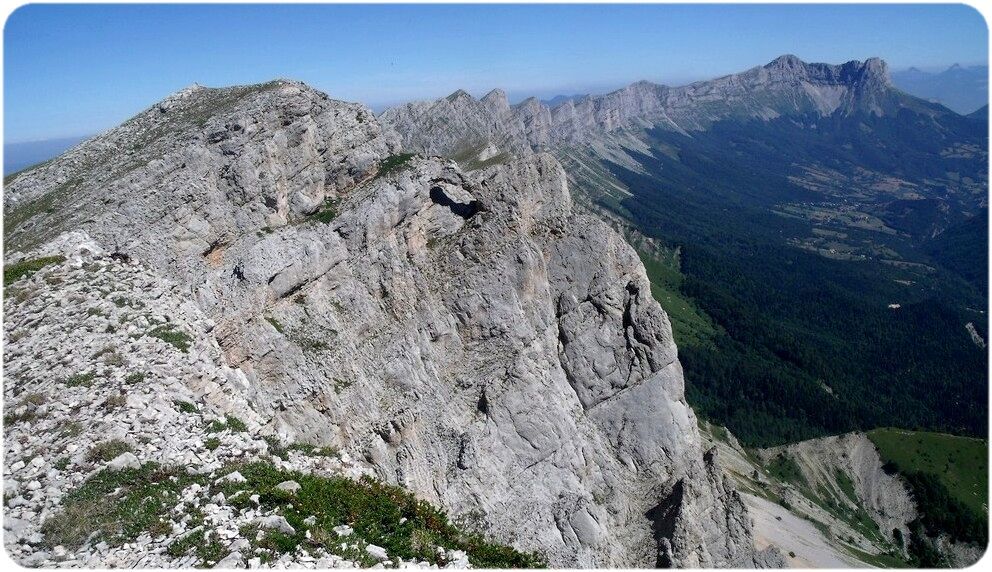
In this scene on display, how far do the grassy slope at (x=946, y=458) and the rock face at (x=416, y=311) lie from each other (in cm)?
7436

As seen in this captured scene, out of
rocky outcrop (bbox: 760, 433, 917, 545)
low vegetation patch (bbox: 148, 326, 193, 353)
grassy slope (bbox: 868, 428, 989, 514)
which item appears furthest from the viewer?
grassy slope (bbox: 868, 428, 989, 514)

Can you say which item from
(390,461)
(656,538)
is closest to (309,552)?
(390,461)

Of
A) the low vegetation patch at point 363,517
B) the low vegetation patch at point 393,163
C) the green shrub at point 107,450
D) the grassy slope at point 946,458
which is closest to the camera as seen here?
the low vegetation patch at point 363,517

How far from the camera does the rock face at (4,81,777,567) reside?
38312 mm

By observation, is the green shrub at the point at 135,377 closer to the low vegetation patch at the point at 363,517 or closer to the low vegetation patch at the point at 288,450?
the low vegetation patch at the point at 288,450

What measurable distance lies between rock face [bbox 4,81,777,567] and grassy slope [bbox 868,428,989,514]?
7436cm

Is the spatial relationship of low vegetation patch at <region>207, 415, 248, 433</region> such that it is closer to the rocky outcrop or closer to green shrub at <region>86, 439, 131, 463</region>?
green shrub at <region>86, 439, 131, 463</region>

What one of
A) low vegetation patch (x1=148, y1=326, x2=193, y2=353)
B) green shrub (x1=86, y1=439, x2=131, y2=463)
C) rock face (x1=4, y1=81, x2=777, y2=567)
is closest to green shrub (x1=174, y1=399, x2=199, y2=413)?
green shrub (x1=86, y1=439, x2=131, y2=463)

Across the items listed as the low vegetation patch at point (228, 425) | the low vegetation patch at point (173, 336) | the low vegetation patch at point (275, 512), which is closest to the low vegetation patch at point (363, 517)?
the low vegetation patch at point (275, 512)

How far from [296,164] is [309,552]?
38.9m

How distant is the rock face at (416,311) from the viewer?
38.3 m

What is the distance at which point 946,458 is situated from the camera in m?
116

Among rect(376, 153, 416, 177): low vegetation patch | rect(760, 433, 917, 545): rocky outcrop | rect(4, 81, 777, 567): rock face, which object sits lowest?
rect(760, 433, 917, 545): rocky outcrop

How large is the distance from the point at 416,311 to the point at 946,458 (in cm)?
12637
